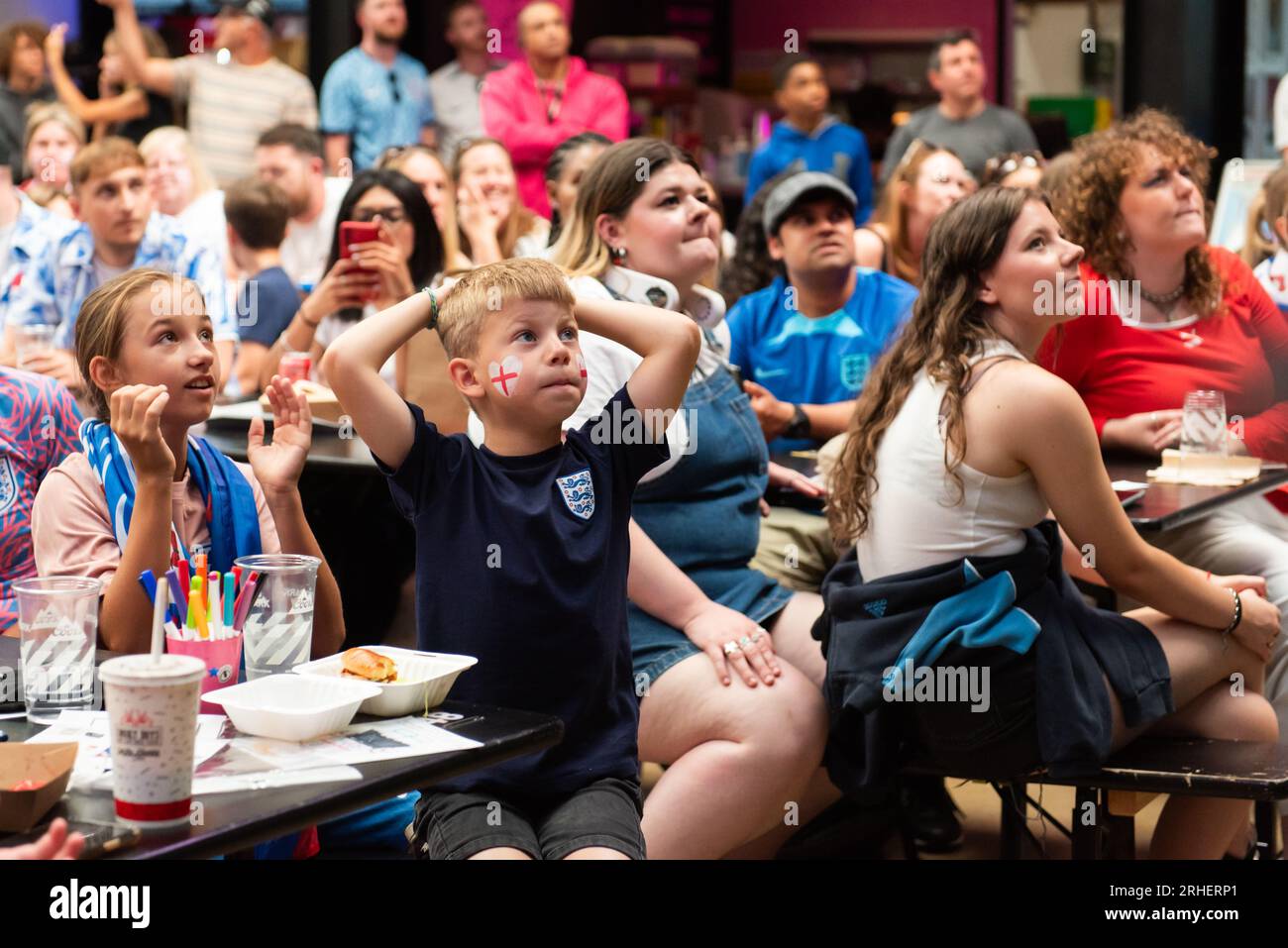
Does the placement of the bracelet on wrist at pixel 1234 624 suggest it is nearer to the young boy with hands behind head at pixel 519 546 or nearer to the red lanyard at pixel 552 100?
the young boy with hands behind head at pixel 519 546

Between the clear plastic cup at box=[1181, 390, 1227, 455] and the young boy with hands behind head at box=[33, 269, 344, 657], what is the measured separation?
6.66 ft

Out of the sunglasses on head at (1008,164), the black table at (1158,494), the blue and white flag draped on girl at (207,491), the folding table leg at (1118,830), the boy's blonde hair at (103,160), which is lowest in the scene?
the folding table leg at (1118,830)

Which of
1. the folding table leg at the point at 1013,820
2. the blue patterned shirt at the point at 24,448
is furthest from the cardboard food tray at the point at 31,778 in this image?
the folding table leg at the point at 1013,820

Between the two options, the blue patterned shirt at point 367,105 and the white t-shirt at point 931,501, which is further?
the blue patterned shirt at point 367,105

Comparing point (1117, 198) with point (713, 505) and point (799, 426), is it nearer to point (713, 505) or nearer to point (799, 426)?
point (799, 426)

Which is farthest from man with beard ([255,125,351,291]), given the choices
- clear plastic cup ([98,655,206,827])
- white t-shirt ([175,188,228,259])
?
clear plastic cup ([98,655,206,827])

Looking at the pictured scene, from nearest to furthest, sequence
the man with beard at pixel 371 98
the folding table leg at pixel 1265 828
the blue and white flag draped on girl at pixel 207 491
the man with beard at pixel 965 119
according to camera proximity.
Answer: the blue and white flag draped on girl at pixel 207 491 → the folding table leg at pixel 1265 828 → the man with beard at pixel 965 119 → the man with beard at pixel 371 98

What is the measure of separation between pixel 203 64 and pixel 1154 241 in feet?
16.6

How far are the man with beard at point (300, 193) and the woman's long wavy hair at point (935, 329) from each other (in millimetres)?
3662

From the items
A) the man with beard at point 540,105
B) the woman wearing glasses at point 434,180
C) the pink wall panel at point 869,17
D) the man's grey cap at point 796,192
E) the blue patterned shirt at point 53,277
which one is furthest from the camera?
the pink wall panel at point 869,17

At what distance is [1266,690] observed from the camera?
11.0 feet

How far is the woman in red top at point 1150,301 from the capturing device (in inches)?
150

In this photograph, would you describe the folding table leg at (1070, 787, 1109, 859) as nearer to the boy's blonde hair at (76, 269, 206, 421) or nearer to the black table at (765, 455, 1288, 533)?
the black table at (765, 455, 1288, 533)
